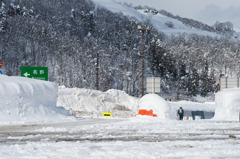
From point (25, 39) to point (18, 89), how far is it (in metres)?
93.4

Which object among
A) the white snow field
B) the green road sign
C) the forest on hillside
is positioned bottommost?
the white snow field

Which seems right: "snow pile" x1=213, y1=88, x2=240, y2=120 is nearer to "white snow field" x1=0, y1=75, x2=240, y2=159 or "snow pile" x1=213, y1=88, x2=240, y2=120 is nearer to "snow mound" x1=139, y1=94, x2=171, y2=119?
"white snow field" x1=0, y1=75, x2=240, y2=159

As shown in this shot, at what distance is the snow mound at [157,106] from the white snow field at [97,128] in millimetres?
67

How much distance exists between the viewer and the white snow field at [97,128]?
7.73 metres

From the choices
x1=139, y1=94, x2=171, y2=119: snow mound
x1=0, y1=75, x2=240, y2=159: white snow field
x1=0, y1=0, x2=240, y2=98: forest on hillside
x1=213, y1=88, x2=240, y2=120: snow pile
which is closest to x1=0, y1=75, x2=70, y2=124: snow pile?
x1=0, y1=75, x2=240, y2=159: white snow field

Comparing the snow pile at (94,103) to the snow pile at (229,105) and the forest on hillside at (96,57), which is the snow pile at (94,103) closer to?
the snow pile at (229,105)

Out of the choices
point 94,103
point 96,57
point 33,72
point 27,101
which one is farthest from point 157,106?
point 96,57

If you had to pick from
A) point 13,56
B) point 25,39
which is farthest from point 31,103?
point 25,39

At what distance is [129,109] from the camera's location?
43.7 metres

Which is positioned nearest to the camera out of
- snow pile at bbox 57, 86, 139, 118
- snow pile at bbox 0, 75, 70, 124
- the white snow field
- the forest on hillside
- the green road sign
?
the white snow field

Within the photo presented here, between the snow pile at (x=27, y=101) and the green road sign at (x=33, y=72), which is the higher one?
the green road sign at (x=33, y=72)

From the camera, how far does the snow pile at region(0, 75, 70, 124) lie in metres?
18.2

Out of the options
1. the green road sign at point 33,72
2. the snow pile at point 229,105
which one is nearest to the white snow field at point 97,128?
the snow pile at point 229,105

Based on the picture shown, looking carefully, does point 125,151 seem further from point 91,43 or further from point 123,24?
point 123,24
